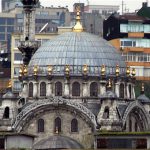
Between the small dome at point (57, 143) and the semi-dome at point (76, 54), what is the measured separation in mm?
7519

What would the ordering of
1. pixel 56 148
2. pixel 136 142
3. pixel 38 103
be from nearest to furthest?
pixel 136 142, pixel 56 148, pixel 38 103

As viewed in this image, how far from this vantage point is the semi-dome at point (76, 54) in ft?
497

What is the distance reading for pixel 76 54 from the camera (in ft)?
502

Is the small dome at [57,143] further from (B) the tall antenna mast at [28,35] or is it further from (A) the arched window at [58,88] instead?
(B) the tall antenna mast at [28,35]

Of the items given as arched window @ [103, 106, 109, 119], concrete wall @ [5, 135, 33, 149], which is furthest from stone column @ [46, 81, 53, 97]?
concrete wall @ [5, 135, 33, 149]

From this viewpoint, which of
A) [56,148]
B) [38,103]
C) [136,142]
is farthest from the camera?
[38,103]

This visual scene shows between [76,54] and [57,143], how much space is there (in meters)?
12.4

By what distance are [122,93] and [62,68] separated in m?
5.58

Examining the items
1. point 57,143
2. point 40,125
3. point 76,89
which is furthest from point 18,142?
point 76,89

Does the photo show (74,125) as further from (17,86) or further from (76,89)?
(17,86)

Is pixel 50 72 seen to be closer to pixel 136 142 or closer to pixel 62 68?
pixel 62 68

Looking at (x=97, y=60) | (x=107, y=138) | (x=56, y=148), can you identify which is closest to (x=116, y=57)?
(x=97, y=60)

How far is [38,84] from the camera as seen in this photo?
5935 inches

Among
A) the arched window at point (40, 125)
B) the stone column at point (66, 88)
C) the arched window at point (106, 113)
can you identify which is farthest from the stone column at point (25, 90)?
the arched window at point (106, 113)
